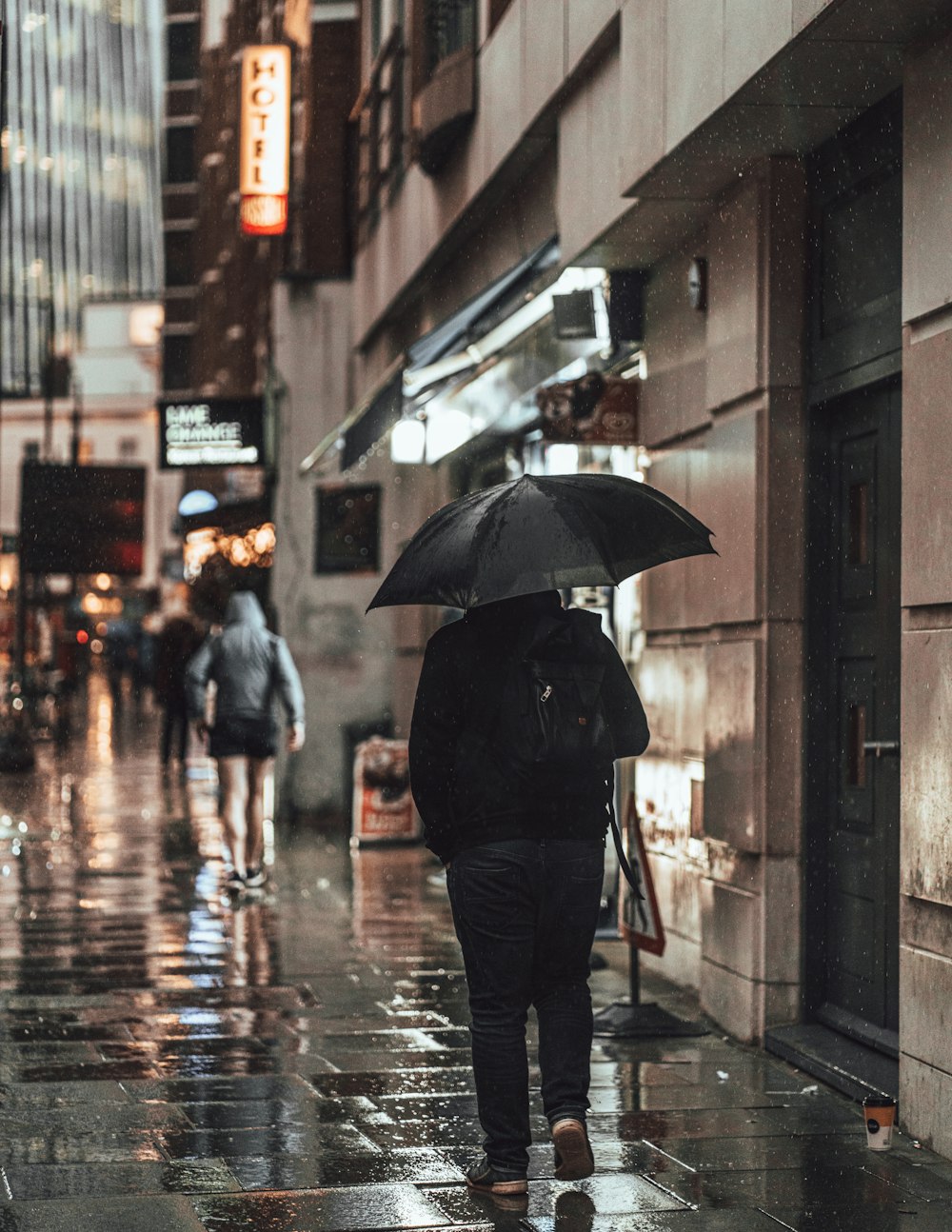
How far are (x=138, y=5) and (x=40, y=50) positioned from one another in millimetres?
10043

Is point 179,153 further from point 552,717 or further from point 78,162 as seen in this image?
point 78,162

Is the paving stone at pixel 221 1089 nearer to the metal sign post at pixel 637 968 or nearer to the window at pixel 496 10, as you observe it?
the metal sign post at pixel 637 968

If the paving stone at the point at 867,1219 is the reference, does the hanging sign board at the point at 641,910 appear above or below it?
above

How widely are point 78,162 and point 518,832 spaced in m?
172

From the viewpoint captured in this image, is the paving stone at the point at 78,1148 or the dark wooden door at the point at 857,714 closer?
the paving stone at the point at 78,1148

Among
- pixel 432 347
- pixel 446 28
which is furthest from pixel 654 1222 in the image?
pixel 446 28

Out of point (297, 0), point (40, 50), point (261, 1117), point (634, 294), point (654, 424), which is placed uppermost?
point (40, 50)

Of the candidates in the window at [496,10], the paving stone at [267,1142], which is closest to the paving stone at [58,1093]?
the paving stone at [267,1142]

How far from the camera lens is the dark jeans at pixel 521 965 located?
5.72 metres

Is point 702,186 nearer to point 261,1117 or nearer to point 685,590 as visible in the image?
point 685,590

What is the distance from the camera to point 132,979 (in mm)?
9750

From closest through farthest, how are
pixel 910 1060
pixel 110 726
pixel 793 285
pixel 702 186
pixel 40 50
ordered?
pixel 910 1060
pixel 793 285
pixel 702 186
pixel 110 726
pixel 40 50

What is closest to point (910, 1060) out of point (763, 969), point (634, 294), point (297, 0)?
point (763, 969)

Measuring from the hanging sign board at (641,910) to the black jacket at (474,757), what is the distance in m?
2.69
